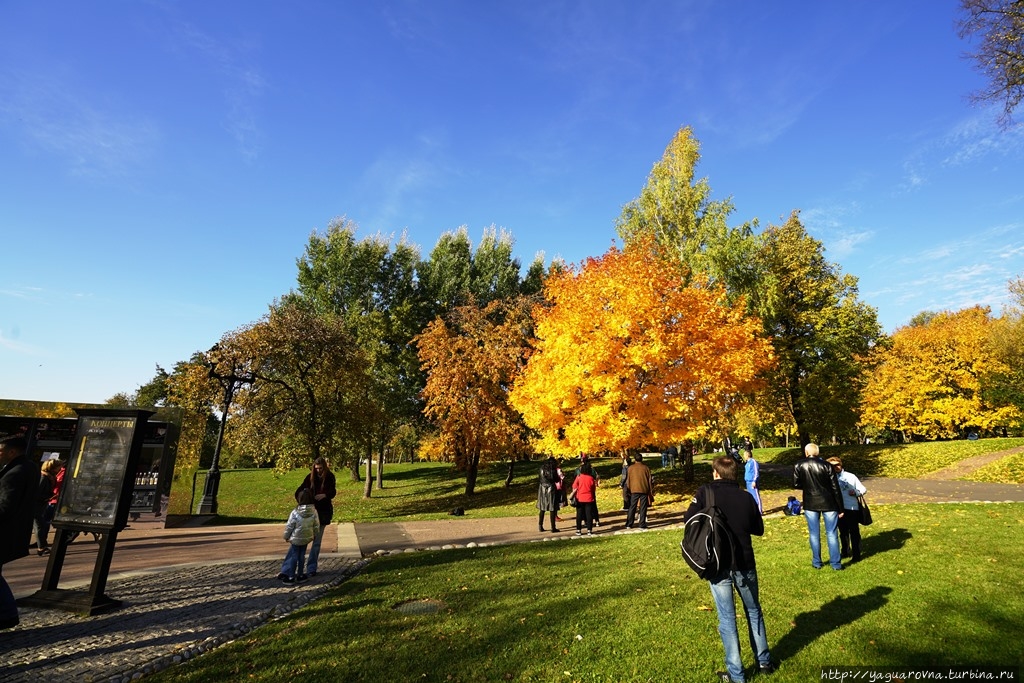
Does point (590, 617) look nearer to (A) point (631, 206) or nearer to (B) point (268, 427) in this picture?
(B) point (268, 427)

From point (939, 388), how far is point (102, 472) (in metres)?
42.0

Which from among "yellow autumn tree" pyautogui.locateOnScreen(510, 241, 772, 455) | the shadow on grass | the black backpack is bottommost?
the shadow on grass

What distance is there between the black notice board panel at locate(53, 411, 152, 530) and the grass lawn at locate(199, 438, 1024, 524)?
38.5 feet

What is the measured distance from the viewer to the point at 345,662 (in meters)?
4.80

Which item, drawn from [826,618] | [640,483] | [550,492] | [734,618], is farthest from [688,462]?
[734,618]

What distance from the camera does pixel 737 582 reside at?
14.6ft

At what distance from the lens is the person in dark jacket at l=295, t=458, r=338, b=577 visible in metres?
8.69

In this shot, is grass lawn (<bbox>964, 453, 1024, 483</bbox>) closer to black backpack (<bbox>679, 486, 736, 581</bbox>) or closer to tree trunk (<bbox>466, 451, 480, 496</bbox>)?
tree trunk (<bbox>466, 451, 480, 496</bbox>)

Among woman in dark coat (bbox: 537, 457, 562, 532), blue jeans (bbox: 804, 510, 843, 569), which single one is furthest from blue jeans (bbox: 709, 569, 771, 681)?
woman in dark coat (bbox: 537, 457, 562, 532)

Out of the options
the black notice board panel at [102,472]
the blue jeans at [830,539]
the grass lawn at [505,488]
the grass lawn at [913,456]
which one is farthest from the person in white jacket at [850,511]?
the grass lawn at [913,456]

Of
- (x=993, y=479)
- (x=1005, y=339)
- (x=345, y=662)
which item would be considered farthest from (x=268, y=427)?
(x=1005, y=339)

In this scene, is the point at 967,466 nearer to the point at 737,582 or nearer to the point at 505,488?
the point at 505,488

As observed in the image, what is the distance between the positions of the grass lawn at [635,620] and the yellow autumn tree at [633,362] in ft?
22.4

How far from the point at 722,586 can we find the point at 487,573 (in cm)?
494
